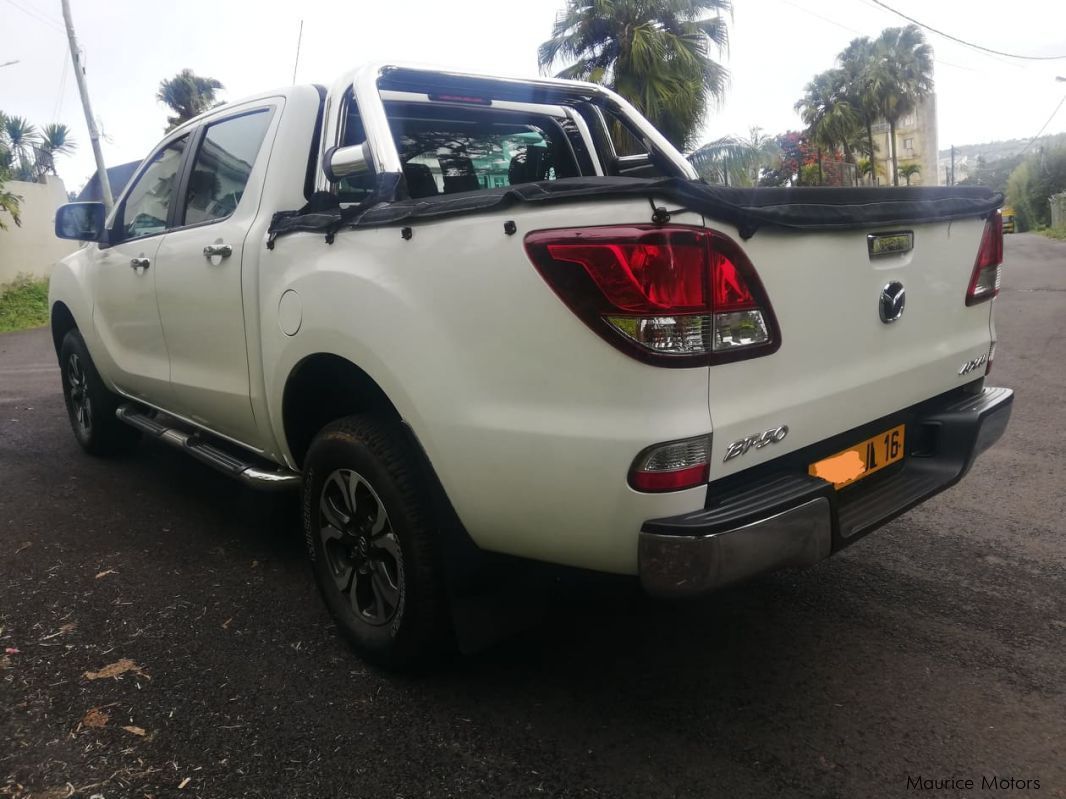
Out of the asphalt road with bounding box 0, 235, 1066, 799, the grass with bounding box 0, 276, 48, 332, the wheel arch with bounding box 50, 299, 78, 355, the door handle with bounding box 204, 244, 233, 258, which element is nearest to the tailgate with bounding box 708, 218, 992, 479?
the asphalt road with bounding box 0, 235, 1066, 799

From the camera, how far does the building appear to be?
55.8m

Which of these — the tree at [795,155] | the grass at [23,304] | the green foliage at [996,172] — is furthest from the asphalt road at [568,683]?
the green foliage at [996,172]

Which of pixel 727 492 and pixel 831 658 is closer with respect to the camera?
pixel 727 492

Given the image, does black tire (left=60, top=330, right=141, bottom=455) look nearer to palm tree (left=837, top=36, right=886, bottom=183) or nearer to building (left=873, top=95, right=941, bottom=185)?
palm tree (left=837, top=36, right=886, bottom=183)

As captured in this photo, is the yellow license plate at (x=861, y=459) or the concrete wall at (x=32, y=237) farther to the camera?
the concrete wall at (x=32, y=237)

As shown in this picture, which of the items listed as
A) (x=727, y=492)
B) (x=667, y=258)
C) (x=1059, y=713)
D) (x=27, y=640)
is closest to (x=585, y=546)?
(x=727, y=492)

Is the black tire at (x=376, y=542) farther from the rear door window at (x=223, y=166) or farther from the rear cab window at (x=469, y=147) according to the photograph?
the rear door window at (x=223, y=166)

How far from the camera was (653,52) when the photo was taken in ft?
66.8

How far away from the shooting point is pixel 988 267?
2906mm

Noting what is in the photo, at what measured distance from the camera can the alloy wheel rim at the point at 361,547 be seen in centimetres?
263

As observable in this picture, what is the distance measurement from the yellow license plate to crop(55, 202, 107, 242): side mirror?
3.87 metres

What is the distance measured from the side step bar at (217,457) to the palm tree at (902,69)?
1909 inches

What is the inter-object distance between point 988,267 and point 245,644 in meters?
2.82

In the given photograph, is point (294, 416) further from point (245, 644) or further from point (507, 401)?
point (507, 401)
